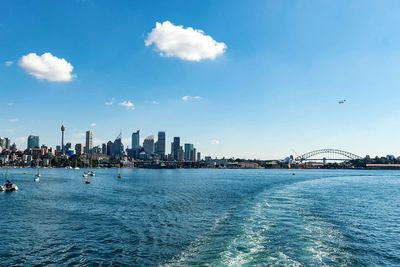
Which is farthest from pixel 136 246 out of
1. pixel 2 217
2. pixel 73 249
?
pixel 2 217

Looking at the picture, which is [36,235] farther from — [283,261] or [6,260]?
[283,261]

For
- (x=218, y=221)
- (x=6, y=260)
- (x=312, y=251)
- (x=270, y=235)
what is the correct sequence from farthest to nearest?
(x=218, y=221) < (x=270, y=235) < (x=312, y=251) < (x=6, y=260)

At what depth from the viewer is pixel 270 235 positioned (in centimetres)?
4206

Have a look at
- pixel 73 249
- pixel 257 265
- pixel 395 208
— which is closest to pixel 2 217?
pixel 73 249

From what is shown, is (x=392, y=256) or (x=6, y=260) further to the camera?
(x=392, y=256)

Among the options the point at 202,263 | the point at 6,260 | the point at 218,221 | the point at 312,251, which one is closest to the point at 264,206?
the point at 218,221

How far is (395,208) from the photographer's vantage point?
7094cm

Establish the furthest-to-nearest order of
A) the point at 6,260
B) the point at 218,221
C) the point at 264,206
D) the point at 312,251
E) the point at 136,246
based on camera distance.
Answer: the point at 264,206
the point at 218,221
the point at 136,246
the point at 312,251
the point at 6,260

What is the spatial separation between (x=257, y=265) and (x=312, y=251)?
7.47 m

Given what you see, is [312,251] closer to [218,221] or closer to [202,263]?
[202,263]

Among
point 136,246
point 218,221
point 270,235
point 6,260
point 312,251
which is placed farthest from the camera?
point 218,221

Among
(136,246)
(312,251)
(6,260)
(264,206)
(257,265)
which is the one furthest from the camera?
(264,206)

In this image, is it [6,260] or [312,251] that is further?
[312,251]

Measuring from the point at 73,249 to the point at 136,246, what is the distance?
5784 mm
